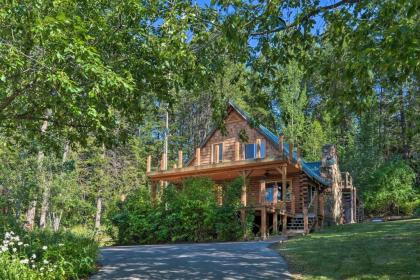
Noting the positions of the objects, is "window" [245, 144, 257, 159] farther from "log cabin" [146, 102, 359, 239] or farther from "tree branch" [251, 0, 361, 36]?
"tree branch" [251, 0, 361, 36]

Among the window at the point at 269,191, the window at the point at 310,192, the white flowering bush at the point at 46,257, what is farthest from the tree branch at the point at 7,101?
the window at the point at 310,192

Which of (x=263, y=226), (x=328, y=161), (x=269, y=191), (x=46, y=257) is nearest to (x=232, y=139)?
(x=269, y=191)

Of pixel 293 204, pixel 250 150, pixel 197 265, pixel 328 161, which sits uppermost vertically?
pixel 250 150

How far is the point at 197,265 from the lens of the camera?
29.4 ft

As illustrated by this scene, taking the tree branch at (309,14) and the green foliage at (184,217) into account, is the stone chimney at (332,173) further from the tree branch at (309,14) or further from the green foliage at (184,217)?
the tree branch at (309,14)

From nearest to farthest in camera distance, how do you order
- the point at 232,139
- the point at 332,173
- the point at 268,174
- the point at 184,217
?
the point at 184,217
the point at 268,174
the point at 332,173
the point at 232,139

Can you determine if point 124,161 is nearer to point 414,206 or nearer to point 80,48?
point 414,206

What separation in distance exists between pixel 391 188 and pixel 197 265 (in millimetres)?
23766

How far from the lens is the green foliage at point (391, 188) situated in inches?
1150

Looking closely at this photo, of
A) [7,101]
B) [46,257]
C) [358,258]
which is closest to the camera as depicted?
[46,257]

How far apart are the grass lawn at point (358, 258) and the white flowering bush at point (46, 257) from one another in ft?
12.3

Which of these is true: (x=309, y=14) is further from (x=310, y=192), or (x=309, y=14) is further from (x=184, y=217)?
(x=310, y=192)

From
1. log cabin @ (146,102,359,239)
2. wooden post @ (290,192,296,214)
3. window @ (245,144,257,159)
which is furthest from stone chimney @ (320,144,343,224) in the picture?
window @ (245,144,257,159)

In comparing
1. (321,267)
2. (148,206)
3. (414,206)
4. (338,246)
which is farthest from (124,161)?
(321,267)
